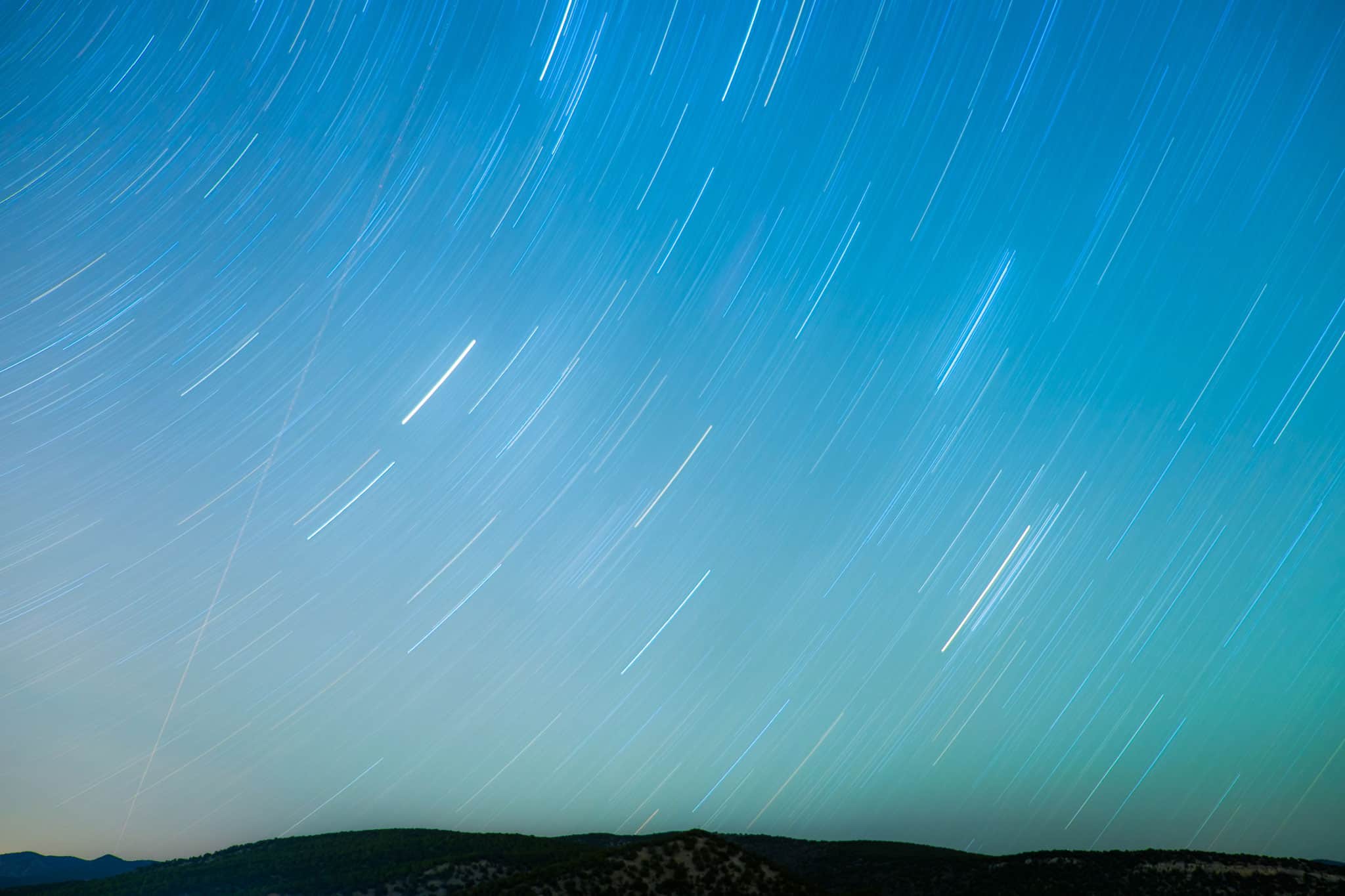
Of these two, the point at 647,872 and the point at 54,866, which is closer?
the point at 647,872

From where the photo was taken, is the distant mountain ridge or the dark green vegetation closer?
the dark green vegetation

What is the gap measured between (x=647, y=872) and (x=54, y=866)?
15993 centimetres

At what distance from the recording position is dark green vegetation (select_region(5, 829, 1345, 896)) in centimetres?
3553

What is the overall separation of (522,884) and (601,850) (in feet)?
18.6

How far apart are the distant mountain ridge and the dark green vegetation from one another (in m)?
95.7

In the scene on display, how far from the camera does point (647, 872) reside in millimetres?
35500

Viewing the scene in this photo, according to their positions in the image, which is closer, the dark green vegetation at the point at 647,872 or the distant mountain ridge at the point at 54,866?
the dark green vegetation at the point at 647,872

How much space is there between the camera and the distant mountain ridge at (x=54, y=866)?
130m

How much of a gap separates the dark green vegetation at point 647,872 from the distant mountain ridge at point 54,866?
9571 centimetres

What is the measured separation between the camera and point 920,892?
4719cm

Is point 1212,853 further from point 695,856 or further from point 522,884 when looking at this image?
point 522,884

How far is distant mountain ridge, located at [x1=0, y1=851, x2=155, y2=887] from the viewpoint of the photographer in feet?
428

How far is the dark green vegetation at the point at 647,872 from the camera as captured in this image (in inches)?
1399

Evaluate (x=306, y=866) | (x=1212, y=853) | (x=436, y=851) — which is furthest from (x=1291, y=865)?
(x=306, y=866)
